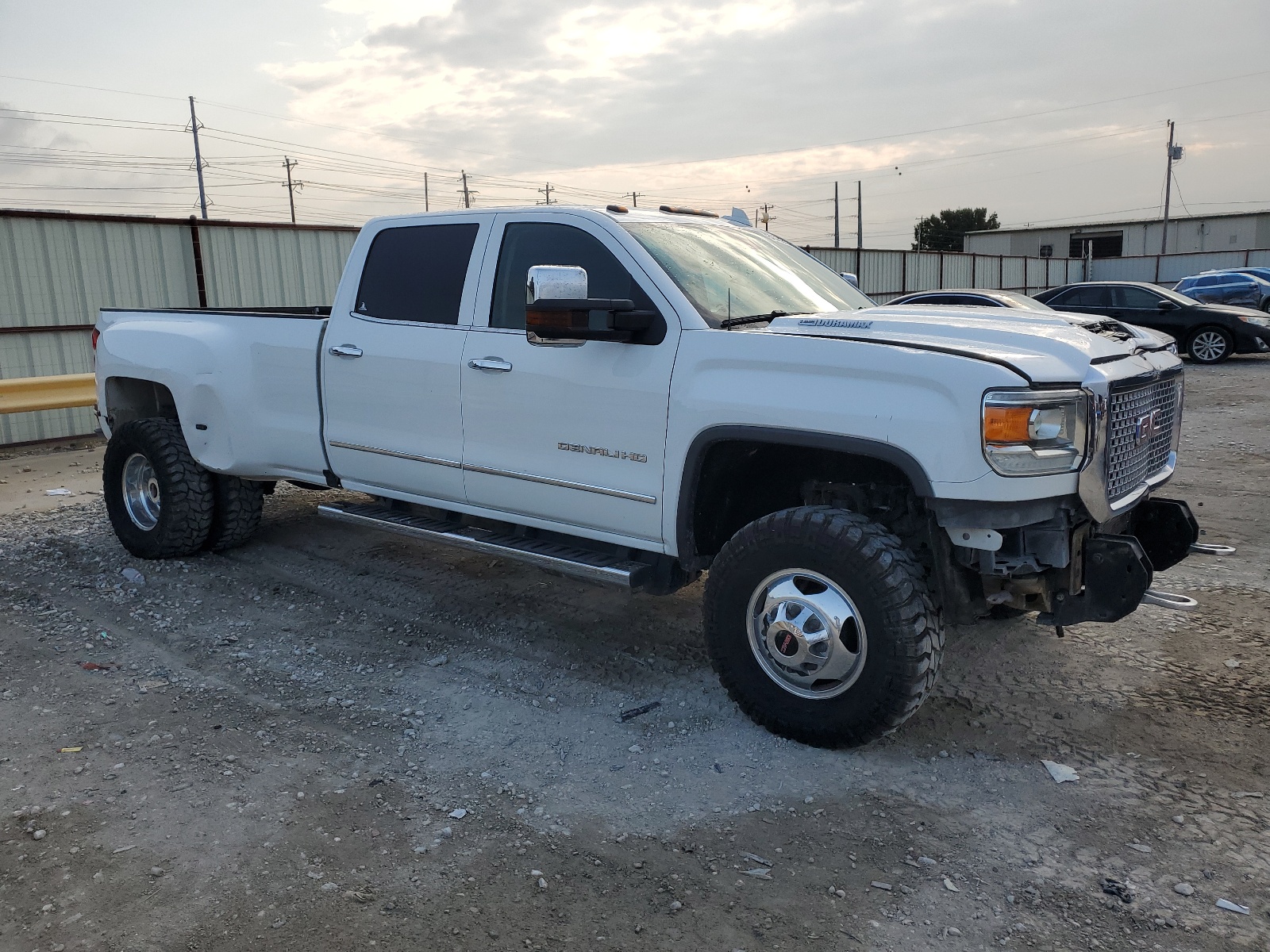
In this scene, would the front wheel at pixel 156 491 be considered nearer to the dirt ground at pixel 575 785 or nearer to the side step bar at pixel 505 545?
the dirt ground at pixel 575 785

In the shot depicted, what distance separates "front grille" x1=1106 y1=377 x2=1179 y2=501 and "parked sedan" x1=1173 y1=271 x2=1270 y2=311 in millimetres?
23694

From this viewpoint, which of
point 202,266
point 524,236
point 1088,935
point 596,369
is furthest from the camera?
point 202,266

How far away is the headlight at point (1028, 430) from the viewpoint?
329cm

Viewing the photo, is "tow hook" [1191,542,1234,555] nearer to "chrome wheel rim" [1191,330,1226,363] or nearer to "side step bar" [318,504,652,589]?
"side step bar" [318,504,652,589]

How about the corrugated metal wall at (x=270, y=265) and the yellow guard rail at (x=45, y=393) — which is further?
the corrugated metal wall at (x=270, y=265)

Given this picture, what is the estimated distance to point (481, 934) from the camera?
279 cm

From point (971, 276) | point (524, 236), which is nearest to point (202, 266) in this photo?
point (524, 236)

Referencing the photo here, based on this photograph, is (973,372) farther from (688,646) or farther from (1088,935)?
(688,646)

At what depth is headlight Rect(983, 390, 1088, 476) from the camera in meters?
3.29

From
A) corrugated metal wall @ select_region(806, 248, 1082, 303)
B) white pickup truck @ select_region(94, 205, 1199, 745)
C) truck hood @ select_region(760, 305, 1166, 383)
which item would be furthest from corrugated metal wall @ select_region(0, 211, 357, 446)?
corrugated metal wall @ select_region(806, 248, 1082, 303)

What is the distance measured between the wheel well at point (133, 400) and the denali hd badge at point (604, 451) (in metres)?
3.40

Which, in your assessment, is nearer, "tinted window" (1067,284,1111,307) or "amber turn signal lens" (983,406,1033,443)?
"amber turn signal lens" (983,406,1033,443)

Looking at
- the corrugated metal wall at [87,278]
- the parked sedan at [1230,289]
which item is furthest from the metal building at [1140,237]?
the corrugated metal wall at [87,278]

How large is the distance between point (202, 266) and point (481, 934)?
11.6m
